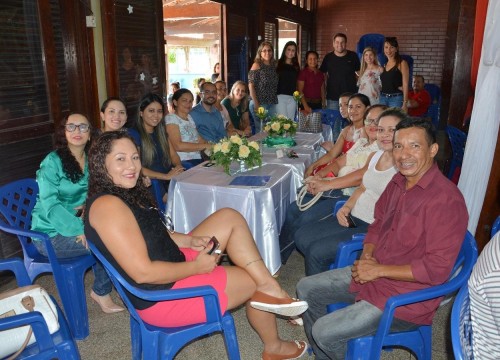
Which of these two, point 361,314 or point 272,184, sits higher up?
point 272,184

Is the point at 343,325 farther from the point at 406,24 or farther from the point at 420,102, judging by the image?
the point at 406,24

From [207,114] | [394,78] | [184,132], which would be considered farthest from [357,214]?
[394,78]

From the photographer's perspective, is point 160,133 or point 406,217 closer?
point 406,217

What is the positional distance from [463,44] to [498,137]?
1.19m

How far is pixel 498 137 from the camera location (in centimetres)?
272

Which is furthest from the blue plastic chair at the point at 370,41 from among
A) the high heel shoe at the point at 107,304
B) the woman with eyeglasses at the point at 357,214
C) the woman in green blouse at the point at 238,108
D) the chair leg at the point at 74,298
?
the chair leg at the point at 74,298

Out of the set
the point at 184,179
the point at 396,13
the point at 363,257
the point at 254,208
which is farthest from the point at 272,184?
the point at 396,13

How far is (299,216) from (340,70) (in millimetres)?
3926

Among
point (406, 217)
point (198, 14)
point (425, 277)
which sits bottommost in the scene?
point (425, 277)

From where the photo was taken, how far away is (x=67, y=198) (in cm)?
256

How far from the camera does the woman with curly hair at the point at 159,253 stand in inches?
65.9

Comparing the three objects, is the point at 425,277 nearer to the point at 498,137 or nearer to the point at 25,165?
the point at 498,137

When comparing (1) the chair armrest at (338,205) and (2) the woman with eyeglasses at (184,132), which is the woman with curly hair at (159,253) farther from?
(2) the woman with eyeglasses at (184,132)

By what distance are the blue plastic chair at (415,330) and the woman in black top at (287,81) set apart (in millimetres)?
4736
